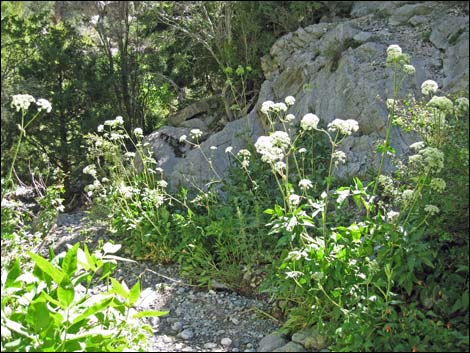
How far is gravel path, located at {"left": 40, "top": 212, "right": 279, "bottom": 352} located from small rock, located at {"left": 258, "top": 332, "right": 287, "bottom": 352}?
85 millimetres

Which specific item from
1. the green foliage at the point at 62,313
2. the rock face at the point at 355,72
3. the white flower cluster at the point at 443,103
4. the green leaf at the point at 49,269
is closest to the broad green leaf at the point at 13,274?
the green foliage at the point at 62,313

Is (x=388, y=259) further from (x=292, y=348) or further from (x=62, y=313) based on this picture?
(x=62, y=313)

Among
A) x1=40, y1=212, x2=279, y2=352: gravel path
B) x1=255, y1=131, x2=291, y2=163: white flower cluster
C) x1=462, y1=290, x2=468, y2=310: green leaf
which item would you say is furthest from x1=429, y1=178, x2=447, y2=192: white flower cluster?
x1=40, y1=212, x2=279, y2=352: gravel path

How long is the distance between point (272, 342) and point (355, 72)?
11.4ft

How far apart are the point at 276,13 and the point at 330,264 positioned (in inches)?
186

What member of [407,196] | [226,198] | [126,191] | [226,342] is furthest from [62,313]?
[226,198]

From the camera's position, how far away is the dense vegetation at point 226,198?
3.08 meters

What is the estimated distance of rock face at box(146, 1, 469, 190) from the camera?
5578 mm

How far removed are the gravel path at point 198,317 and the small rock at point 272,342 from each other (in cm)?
9

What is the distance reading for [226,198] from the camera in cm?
519

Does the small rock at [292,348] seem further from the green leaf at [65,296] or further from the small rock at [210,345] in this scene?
the green leaf at [65,296]

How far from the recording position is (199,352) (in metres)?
3.52

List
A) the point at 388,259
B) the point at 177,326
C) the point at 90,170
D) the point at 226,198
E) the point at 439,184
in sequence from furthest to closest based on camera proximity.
Answer: the point at 226,198 → the point at 90,170 → the point at 177,326 → the point at 388,259 → the point at 439,184

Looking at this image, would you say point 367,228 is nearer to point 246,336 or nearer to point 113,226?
point 246,336
